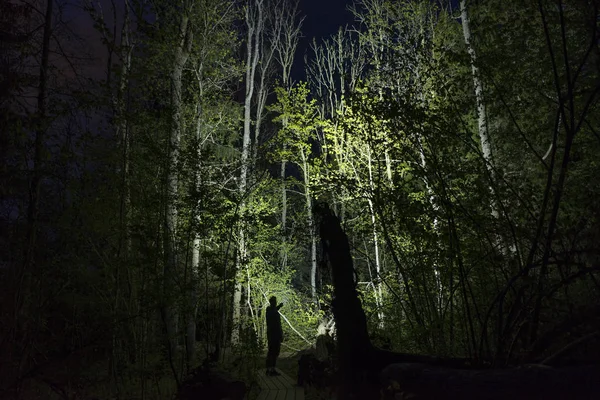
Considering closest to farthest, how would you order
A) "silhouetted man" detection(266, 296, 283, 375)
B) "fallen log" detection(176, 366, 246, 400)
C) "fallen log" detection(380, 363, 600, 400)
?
1. "fallen log" detection(380, 363, 600, 400)
2. "fallen log" detection(176, 366, 246, 400)
3. "silhouetted man" detection(266, 296, 283, 375)

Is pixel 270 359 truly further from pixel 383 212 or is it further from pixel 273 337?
pixel 383 212

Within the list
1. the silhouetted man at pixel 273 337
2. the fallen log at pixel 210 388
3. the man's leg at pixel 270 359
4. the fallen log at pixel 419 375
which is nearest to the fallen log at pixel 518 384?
the fallen log at pixel 419 375

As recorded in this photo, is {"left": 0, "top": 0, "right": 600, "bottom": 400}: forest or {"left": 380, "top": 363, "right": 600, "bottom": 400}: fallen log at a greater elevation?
{"left": 0, "top": 0, "right": 600, "bottom": 400}: forest

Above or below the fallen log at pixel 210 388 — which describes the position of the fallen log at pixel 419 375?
above

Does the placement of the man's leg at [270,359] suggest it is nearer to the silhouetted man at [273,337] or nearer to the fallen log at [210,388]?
the silhouetted man at [273,337]

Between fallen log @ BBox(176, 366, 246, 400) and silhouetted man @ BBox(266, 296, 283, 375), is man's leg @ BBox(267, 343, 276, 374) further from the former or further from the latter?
fallen log @ BBox(176, 366, 246, 400)

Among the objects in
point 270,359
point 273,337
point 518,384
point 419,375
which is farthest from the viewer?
point 270,359

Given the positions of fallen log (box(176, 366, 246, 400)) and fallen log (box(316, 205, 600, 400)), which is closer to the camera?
fallen log (box(316, 205, 600, 400))

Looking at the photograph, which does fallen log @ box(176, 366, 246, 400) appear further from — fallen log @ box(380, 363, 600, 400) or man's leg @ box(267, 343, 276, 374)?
fallen log @ box(380, 363, 600, 400)

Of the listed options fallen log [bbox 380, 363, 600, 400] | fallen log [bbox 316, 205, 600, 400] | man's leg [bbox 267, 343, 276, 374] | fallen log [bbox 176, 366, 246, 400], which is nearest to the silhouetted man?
man's leg [bbox 267, 343, 276, 374]

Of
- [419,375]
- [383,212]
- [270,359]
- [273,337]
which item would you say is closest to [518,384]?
[419,375]

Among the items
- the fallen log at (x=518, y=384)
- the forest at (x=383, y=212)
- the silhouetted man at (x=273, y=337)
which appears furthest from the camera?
the silhouetted man at (x=273, y=337)

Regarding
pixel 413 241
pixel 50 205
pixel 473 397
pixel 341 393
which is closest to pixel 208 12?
pixel 50 205

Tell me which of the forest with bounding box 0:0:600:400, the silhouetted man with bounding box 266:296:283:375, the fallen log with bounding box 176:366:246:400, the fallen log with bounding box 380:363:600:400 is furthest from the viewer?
the silhouetted man with bounding box 266:296:283:375
